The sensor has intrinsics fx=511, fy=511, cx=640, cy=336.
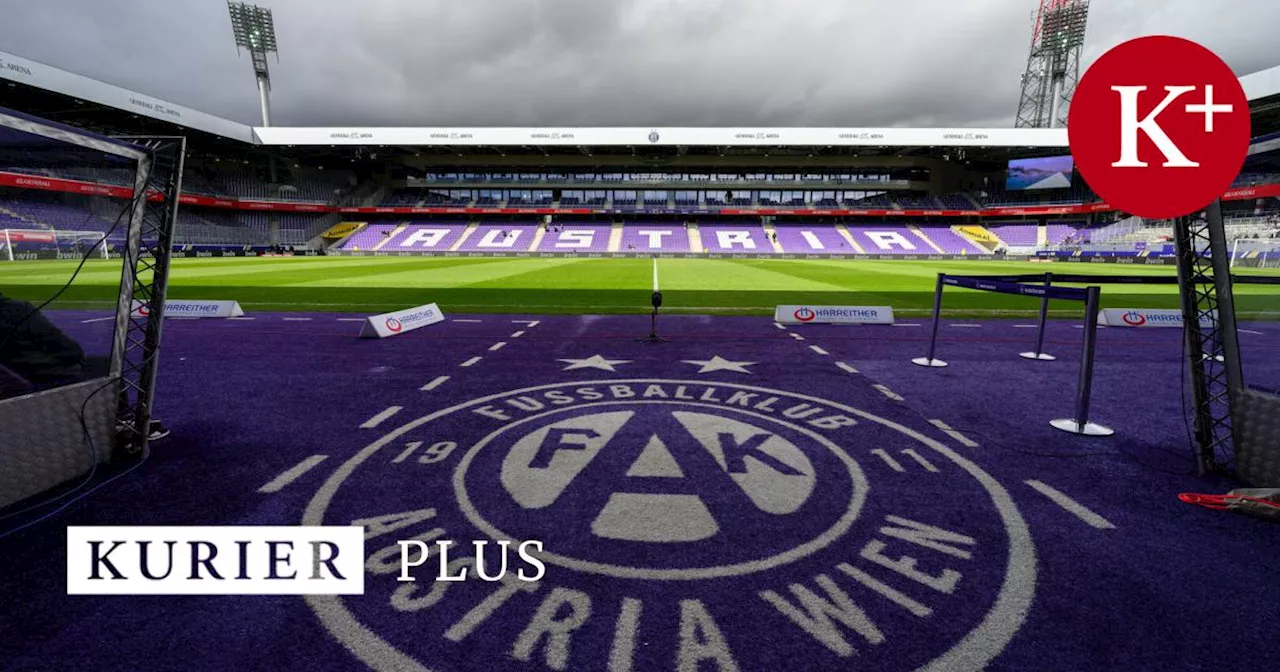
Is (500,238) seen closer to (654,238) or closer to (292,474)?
(654,238)

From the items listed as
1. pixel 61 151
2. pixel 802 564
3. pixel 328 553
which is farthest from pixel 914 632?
pixel 61 151

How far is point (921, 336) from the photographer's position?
11.8 m

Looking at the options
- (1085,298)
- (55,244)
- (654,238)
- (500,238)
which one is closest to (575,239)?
(500,238)

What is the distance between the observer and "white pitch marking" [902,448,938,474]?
16.0 ft

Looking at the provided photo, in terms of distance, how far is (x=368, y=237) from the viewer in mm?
63406

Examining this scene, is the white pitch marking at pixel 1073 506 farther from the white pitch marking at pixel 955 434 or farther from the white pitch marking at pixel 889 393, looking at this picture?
the white pitch marking at pixel 889 393

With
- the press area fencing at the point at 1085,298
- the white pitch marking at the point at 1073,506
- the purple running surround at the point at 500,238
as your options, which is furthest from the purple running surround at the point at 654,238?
the white pitch marking at the point at 1073,506

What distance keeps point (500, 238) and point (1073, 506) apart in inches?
2524

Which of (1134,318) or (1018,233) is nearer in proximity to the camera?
(1134,318)

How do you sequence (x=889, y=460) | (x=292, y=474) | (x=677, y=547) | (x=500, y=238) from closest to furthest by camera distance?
(x=677, y=547), (x=292, y=474), (x=889, y=460), (x=500, y=238)

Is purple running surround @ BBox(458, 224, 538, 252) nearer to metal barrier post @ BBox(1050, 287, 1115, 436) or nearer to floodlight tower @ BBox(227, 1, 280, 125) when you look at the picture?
floodlight tower @ BBox(227, 1, 280, 125)

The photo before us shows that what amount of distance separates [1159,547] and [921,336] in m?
8.81

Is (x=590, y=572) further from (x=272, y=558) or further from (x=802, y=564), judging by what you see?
(x=272, y=558)

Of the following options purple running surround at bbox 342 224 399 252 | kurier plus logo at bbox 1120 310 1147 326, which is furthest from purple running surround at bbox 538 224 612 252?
kurier plus logo at bbox 1120 310 1147 326
